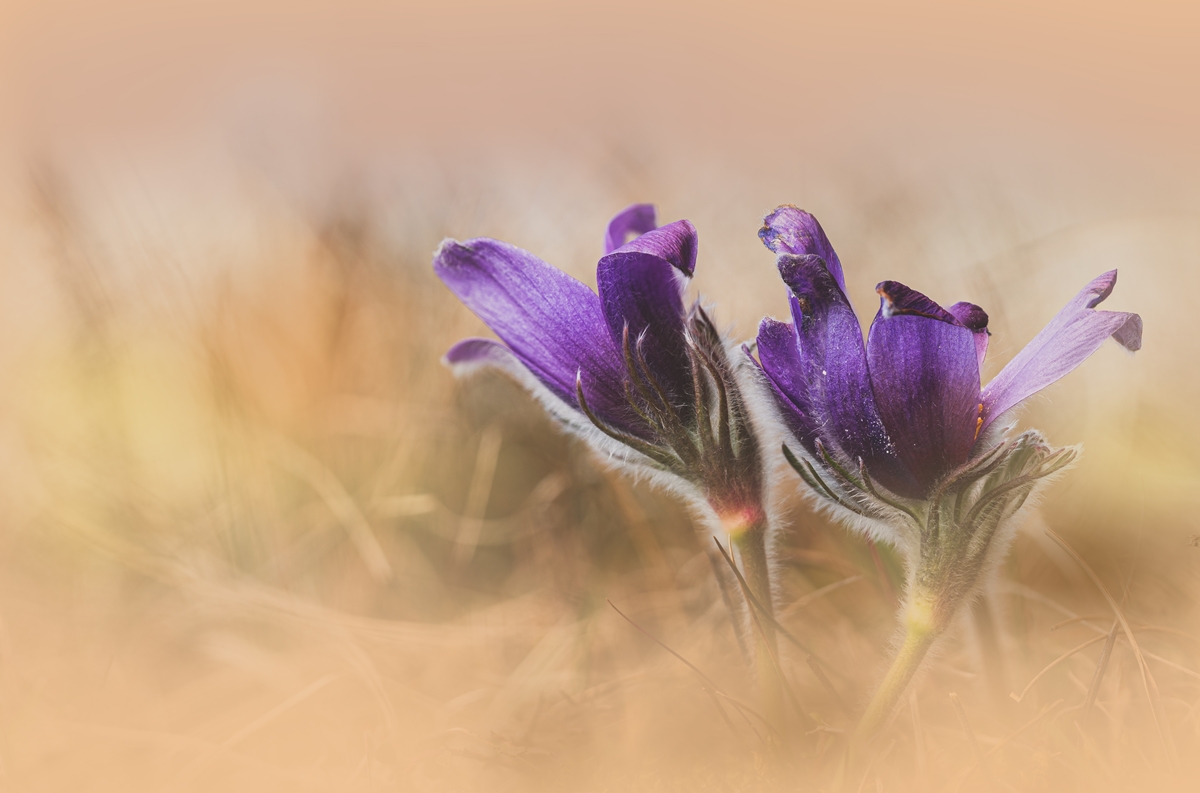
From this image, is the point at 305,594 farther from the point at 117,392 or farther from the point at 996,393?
the point at 996,393

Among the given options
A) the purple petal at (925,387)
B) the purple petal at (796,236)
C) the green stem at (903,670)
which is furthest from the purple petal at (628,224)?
the green stem at (903,670)

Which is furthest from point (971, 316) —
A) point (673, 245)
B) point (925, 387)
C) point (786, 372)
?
point (673, 245)

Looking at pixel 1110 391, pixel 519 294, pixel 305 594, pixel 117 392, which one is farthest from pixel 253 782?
pixel 1110 391

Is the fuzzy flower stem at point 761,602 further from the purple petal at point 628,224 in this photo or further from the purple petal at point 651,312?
the purple petal at point 628,224

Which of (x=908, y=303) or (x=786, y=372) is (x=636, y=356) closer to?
(x=786, y=372)

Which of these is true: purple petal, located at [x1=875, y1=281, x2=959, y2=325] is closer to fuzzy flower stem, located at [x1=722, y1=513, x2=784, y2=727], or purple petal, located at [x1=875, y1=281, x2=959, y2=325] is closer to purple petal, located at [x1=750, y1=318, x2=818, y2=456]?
purple petal, located at [x1=750, y1=318, x2=818, y2=456]
